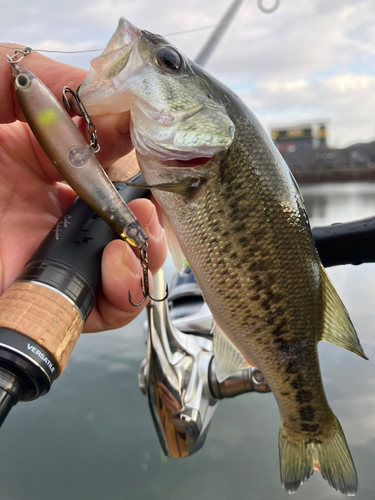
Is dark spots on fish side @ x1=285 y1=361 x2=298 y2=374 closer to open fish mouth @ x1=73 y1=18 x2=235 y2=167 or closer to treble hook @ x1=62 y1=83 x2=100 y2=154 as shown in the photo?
open fish mouth @ x1=73 y1=18 x2=235 y2=167

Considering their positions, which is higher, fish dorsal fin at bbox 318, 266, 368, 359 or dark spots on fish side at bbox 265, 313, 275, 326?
fish dorsal fin at bbox 318, 266, 368, 359

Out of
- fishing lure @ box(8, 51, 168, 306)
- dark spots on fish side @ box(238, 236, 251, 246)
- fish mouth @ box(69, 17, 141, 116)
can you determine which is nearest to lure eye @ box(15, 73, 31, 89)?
fishing lure @ box(8, 51, 168, 306)

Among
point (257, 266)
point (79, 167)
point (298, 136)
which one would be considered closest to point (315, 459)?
point (257, 266)

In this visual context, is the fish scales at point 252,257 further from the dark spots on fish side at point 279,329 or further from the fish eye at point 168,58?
the fish eye at point 168,58

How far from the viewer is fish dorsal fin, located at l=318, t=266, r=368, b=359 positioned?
1183 mm

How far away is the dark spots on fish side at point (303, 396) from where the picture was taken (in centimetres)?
132

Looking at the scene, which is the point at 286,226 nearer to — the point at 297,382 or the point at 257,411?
the point at 297,382

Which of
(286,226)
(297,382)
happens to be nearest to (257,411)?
(297,382)

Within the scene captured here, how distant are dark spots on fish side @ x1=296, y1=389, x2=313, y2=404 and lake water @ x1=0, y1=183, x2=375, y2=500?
1.27m

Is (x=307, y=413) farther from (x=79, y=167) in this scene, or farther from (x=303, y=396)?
(x=79, y=167)

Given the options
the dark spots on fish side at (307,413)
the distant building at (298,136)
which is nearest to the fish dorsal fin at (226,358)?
the dark spots on fish side at (307,413)

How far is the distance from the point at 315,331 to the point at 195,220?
0.53 metres

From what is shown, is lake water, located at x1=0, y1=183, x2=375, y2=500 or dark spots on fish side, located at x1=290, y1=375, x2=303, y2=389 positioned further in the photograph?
lake water, located at x1=0, y1=183, x2=375, y2=500

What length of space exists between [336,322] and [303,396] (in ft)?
0.99
